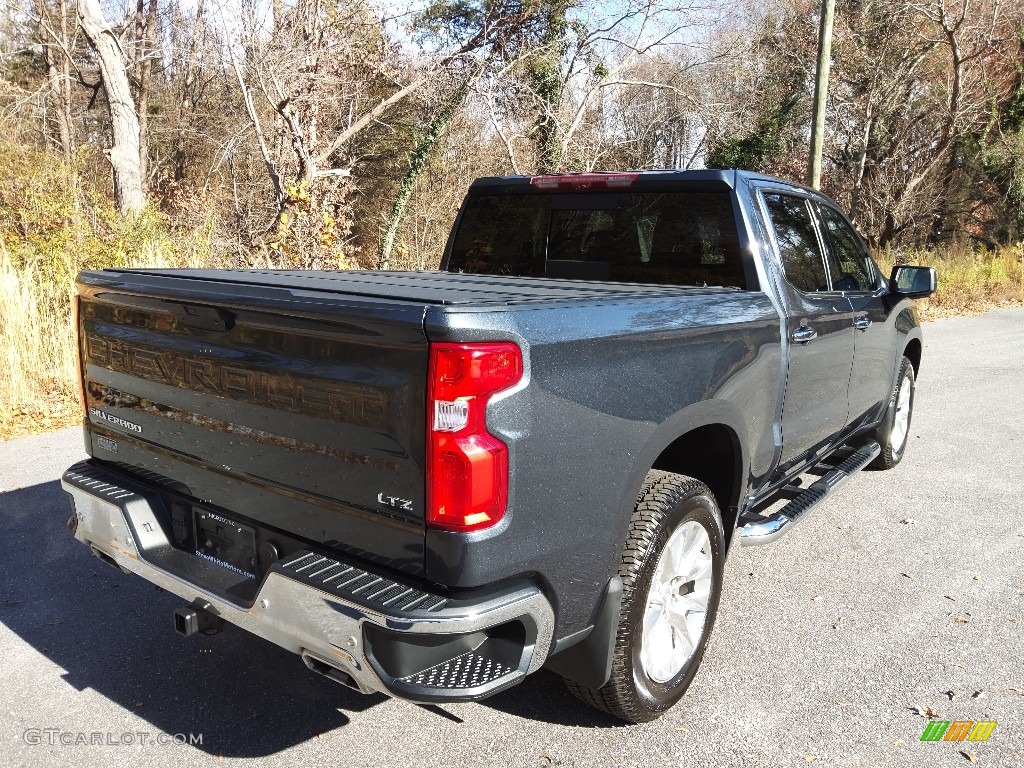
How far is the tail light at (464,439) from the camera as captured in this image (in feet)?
6.79

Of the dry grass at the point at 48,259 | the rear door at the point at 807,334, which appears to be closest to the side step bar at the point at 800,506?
the rear door at the point at 807,334

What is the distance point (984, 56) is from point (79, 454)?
29.6 m

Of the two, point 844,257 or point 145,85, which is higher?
point 145,85

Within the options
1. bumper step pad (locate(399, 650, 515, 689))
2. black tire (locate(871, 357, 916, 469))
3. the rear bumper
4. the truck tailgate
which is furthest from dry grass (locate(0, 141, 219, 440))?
black tire (locate(871, 357, 916, 469))

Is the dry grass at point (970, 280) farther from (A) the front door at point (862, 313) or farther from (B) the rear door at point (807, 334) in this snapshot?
(B) the rear door at point (807, 334)

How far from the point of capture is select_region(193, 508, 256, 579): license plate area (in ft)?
8.55

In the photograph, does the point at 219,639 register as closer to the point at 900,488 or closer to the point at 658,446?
the point at 658,446

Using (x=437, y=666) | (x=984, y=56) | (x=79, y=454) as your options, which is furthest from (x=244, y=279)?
(x=984, y=56)

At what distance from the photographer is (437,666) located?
7.12 ft

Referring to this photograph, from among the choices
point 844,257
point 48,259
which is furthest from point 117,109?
point 844,257

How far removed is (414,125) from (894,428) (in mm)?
17787

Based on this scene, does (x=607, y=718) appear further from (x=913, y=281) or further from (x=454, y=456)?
(x=913, y=281)

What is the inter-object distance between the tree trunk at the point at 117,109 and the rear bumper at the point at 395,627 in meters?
13.0

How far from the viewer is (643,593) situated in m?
2.66
